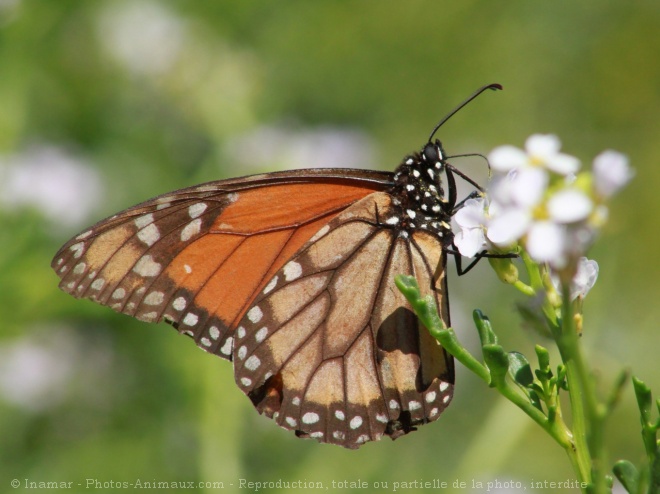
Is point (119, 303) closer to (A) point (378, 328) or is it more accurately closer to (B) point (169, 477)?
(A) point (378, 328)

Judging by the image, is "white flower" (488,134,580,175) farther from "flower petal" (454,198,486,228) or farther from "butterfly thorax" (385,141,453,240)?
"butterfly thorax" (385,141,453,240)

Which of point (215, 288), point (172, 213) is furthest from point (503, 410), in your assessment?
point (172, 213)

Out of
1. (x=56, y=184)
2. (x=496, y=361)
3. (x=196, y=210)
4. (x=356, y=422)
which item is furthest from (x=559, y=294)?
(x=56, y=184)

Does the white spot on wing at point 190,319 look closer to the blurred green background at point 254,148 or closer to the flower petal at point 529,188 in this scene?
the blurred green background at point 254,148

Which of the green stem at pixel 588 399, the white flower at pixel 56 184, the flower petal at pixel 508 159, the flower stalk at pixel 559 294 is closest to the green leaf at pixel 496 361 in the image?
the flower stalk at pixel 559 294

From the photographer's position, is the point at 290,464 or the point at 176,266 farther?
the point at 290,464

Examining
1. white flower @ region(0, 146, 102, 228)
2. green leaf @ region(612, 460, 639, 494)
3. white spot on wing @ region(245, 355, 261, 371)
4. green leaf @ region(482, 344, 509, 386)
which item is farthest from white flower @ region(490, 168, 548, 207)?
white flower @ region(0, 146, 102, 228)
